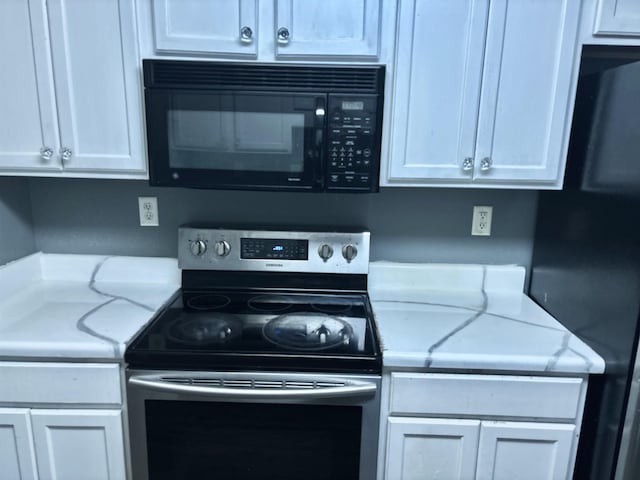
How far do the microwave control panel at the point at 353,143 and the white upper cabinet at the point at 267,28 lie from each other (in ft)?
0.50

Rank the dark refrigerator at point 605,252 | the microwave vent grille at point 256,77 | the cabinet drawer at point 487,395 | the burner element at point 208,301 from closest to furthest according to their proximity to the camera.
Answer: the dark refrigerator at point 605,252 < the cabinet drawer at point 487,395 < the microwave vent grille at point 256,77 < the burner element at point 208,301

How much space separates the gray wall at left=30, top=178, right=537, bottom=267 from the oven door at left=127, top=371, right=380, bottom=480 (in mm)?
690

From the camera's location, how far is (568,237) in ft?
4.70

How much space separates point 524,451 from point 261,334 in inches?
33.0

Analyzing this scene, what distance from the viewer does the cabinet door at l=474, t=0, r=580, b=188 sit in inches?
50.6

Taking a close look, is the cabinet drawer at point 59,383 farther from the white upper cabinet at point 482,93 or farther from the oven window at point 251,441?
the white upper cabinet at point 482,93

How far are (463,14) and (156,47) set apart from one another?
0.94 meters

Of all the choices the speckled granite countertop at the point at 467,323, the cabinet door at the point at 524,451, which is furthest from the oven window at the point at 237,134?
the cabinet door at the point at 524,451

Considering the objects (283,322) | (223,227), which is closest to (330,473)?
(283,322)

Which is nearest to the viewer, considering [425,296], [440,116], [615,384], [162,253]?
[615,384]

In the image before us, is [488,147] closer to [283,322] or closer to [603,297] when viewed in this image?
[603,297]

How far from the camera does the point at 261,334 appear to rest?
132 cm

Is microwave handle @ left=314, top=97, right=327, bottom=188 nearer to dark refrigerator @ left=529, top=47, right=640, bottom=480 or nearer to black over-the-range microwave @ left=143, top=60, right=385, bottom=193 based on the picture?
black over-the-range microwave @ left=143, top=60, right=385, bottom=193

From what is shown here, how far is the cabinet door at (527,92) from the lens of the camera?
1285 mm
